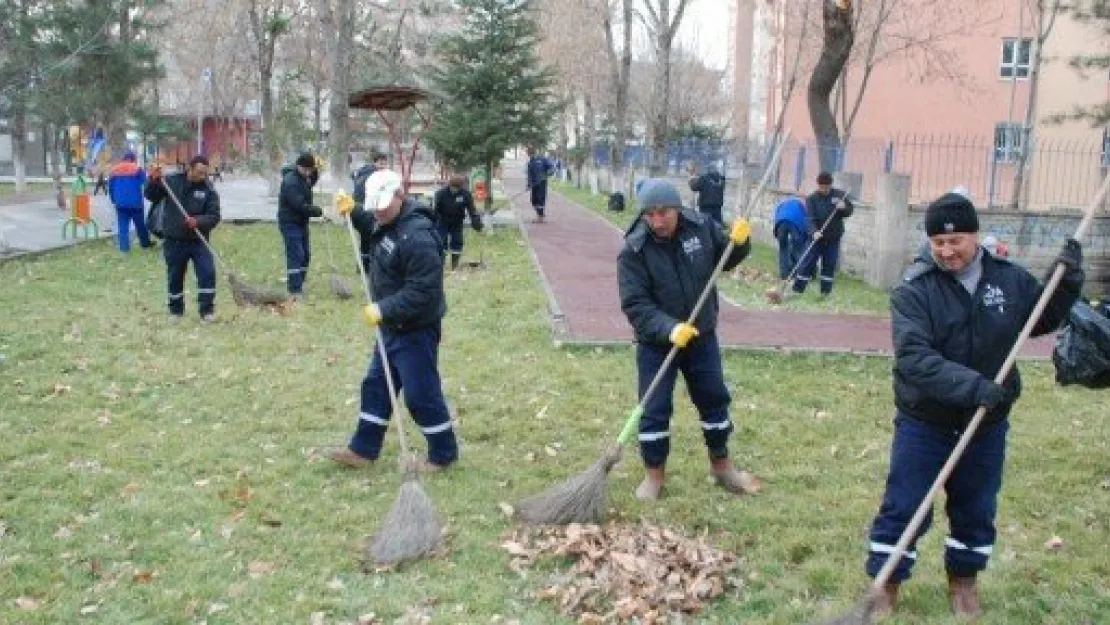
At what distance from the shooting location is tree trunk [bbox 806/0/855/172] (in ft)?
51.7

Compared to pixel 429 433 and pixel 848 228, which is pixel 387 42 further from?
pixel 429 433

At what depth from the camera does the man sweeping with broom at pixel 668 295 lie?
539cm

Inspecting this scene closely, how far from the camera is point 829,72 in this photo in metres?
16.5

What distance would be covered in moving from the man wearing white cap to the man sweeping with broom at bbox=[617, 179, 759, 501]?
1.06m

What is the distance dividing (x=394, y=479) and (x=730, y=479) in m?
1.84

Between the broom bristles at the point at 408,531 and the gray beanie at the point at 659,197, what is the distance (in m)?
1.75

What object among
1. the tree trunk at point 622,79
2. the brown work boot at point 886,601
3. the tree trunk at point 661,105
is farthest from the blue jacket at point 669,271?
the tree trunk at point 622,79

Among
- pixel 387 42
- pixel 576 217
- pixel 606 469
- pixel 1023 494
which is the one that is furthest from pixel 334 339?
pixel 387 42

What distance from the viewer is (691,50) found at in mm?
55938

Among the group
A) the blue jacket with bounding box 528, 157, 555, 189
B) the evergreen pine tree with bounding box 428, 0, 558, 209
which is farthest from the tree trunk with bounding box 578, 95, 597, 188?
the evergreen pine tree with bounding box 428, 0, 558, 209

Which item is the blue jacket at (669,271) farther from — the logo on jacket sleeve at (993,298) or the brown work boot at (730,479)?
the logo on jacket sleeve at (993,298)

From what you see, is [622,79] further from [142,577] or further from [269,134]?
[142,577]

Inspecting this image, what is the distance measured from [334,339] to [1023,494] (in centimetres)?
622

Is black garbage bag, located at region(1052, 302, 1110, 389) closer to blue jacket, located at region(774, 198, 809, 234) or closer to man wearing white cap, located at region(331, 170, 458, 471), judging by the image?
man wearing white cap, located at region(331, 170, 458, 471)
